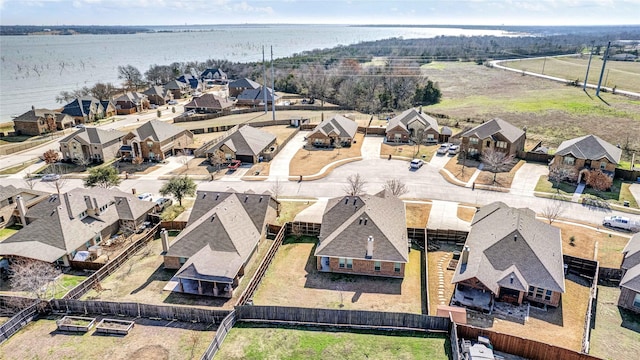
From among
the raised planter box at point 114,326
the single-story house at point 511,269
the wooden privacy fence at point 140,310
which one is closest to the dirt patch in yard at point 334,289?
the single-story house at point 511,269

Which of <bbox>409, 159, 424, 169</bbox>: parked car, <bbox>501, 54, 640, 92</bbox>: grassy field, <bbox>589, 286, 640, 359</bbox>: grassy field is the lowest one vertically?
<bbox>589, 286, 640, 359</bbox>: grassy field

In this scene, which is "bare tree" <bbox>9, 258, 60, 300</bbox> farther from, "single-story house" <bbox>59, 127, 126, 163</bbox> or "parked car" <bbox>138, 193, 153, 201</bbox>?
"single-story house" <bbox>59, 127, 126, 163</bbox>

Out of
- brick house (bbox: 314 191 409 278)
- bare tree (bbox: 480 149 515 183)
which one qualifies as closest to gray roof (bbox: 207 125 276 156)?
brick house (bbox: 314 191 409 278)

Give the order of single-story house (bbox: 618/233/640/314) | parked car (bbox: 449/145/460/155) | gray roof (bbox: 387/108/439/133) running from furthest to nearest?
gray roof (bbox: 387/108/439/133) → parked car (bbox: 449/145/460/155) → single-story house (bbox: 618/233/640/314)

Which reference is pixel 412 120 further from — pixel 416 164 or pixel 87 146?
pixel 87 146

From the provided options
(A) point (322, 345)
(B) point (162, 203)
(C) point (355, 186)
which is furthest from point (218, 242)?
(C) point (355, 186)
